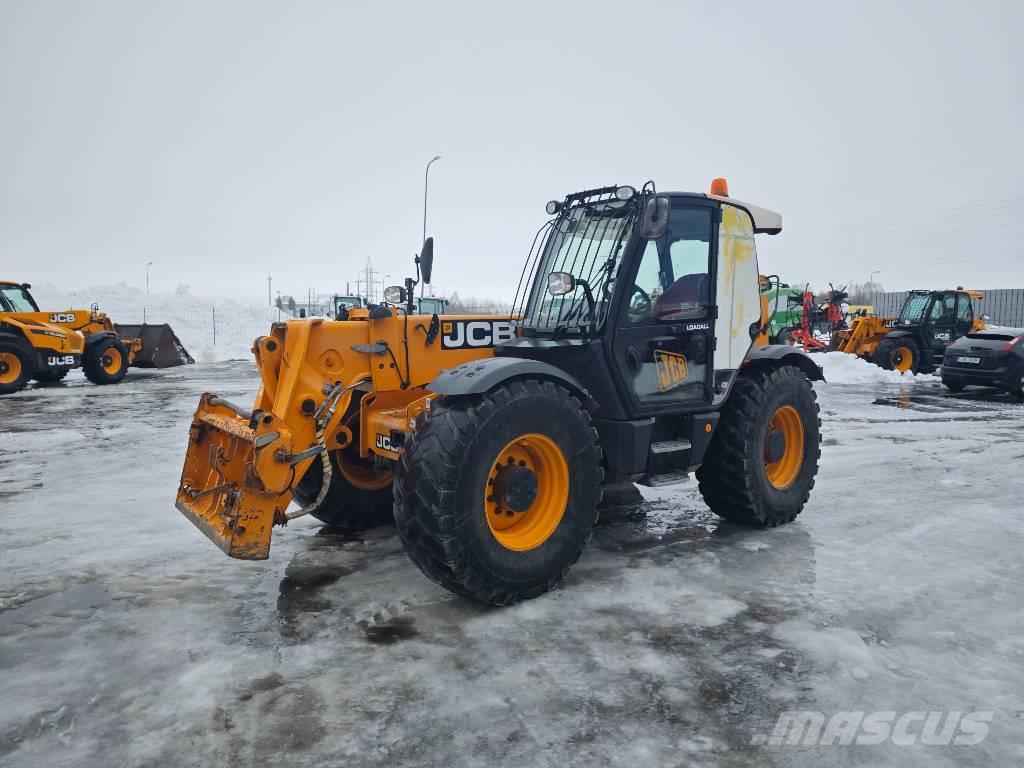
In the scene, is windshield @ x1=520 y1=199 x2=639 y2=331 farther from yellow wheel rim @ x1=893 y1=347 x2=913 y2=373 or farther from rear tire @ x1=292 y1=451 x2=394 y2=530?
yellow wheel rim @ x1=893 y1=347 x2=913 y2=373

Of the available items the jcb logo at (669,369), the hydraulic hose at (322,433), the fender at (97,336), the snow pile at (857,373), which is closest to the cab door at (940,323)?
the snow pile at (857,373)

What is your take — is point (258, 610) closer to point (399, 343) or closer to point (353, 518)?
point (353, 518)

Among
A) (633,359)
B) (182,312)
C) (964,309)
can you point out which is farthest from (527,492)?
(182,312)

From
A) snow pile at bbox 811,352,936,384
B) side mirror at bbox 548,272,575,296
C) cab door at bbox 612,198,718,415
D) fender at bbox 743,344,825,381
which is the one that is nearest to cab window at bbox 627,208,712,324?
cab door at bbox 612,198,718,415

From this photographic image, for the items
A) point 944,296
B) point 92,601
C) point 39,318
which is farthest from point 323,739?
point 944,296

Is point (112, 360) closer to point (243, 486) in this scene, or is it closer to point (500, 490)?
point (243, 486)

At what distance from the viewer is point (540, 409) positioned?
411 centimetres

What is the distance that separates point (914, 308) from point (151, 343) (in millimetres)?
20384

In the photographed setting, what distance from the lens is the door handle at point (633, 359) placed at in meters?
A: 4.78

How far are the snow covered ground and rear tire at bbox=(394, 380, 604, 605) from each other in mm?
235

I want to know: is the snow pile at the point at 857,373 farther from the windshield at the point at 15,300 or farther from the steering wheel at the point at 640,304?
the windshield at the point at 15,300

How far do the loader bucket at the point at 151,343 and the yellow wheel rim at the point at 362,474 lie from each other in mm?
17338

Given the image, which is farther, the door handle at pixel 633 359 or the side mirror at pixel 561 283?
the door handle at pixel 633 359

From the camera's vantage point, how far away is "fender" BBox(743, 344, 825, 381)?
5.66 meters
